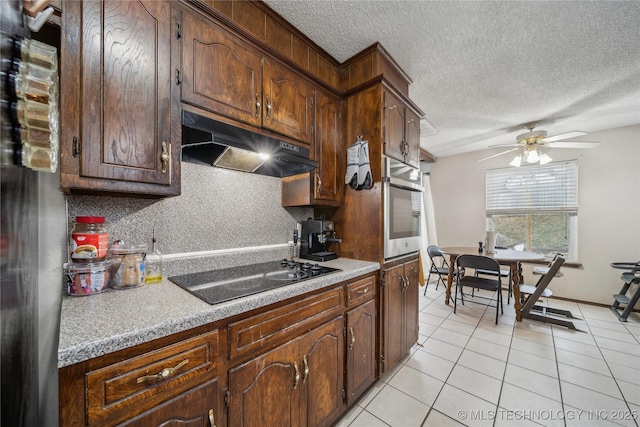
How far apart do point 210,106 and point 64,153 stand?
61cm

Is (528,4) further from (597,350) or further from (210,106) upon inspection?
(597,350)

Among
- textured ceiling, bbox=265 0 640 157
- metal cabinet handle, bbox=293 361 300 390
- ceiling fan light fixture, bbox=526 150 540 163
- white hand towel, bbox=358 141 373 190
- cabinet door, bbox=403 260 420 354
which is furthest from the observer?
ceiling fan light fixture, bbox=526 150 540 163

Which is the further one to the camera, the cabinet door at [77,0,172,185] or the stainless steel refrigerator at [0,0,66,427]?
the cabinet door at [77,0,172,185]

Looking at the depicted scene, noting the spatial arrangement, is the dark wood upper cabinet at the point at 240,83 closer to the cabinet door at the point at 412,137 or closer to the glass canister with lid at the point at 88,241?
the glass canister with lid at the point at 88,241

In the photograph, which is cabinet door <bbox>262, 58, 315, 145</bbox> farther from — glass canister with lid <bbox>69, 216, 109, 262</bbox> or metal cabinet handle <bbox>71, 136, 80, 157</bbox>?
glass canister with lid <bbox>69, 216, 109, 262</bbox>

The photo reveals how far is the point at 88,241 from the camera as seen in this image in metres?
1.03

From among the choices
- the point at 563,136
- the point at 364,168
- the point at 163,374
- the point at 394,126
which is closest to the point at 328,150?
the point at 364,168

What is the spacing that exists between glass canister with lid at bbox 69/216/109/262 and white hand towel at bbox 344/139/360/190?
1456 mm

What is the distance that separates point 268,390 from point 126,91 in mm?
1388

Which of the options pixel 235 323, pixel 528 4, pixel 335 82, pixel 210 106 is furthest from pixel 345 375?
pixel 528 4

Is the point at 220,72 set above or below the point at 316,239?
above

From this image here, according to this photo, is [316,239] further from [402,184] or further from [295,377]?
[295,377]

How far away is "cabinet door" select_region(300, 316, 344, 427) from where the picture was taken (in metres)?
1.20

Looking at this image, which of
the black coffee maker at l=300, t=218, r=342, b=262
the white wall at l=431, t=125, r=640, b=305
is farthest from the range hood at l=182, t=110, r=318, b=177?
the white wall at l=431, t=125, r=640, b=305
